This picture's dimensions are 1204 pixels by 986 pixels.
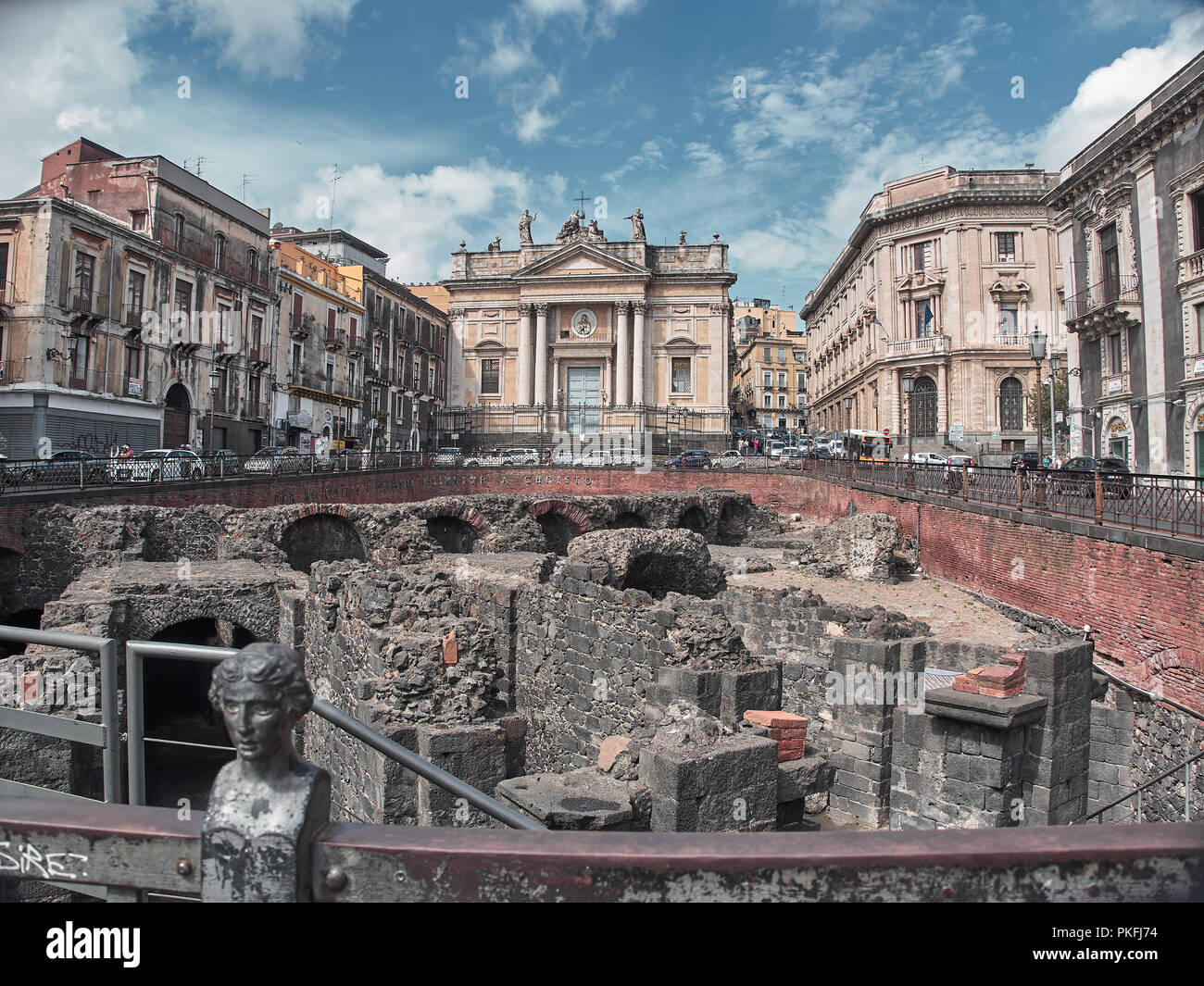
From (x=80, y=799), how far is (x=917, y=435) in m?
48.0

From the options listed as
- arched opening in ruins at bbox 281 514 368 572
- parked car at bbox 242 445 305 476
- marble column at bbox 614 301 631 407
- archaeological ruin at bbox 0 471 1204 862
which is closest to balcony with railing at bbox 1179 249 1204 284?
archaeological ruin at bbox 0 471 1204 862

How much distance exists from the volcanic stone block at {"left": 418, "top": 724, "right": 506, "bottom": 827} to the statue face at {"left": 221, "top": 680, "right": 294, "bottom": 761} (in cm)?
483

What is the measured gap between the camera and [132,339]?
106 ft

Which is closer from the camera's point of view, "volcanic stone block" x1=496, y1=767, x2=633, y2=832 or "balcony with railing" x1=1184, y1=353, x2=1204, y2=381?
"volcanic stone block" x1=496, y1=767, x2=633, y2=832

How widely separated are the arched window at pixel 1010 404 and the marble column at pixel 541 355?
28802 mm

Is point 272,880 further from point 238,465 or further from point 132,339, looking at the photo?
point 132,339

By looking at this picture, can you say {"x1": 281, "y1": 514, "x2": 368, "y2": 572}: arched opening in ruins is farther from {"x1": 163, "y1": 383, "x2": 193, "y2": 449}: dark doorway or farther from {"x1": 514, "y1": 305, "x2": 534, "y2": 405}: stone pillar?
{"x1": 514, "y1": 305, "x2": 534, "y2": 405}: stone pillar

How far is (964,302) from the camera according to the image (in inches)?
1724

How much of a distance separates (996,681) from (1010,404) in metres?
41.7

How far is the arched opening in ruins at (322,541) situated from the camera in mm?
19906

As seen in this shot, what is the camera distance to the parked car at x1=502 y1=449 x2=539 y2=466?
135 feet

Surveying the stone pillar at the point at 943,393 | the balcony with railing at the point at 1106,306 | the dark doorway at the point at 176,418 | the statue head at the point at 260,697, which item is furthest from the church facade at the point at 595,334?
the statue head at the point at 260,697
